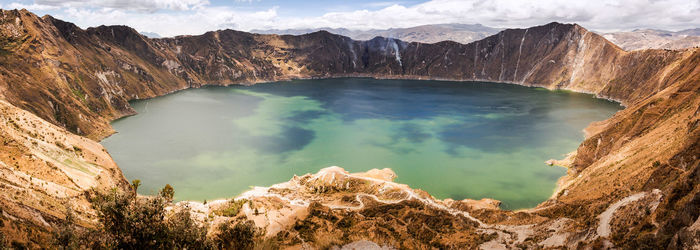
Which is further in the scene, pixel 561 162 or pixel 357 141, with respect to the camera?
pixel 357 141

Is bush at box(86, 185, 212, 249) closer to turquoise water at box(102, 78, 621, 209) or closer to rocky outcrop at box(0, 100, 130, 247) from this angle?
rocky outcrop at box(0, 100, 130, 247)

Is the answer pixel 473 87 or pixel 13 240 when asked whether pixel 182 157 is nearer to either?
pixel 13 240

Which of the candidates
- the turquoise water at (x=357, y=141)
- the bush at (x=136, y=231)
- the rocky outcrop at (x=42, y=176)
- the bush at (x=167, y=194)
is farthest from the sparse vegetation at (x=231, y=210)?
the bush at (x=136, y=231)

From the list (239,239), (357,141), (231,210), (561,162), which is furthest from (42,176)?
(561,162)

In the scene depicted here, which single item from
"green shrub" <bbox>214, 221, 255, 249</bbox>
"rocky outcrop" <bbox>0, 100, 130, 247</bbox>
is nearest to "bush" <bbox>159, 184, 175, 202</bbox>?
"green shrub" <bbox>214, 221, 255, 249</bbox>

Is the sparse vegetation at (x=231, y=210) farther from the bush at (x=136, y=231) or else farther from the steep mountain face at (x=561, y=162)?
the bush at (x=136, y=231)

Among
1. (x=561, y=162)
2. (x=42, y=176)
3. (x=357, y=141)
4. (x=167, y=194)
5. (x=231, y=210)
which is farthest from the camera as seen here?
(x=357, y=141)

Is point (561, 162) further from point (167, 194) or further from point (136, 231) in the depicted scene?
point (136, 231)

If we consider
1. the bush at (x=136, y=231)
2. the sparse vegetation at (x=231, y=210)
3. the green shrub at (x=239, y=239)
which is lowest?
the sparse vegetation at (x=231, y=210)
